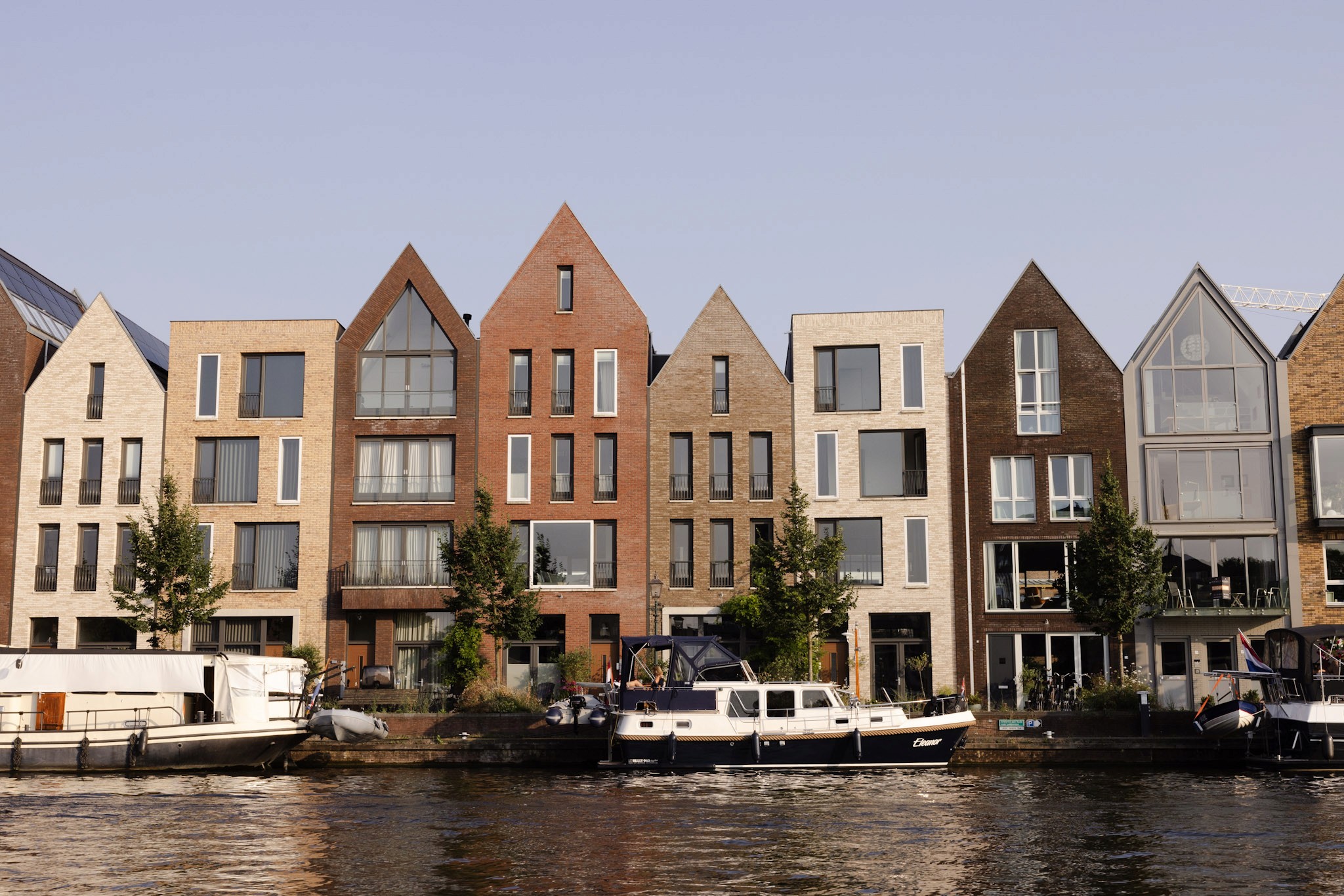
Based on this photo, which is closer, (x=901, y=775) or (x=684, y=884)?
(x=684, y=884)

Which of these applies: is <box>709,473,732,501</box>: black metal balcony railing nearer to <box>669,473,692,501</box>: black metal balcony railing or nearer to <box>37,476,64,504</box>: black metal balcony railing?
<box>669,473,692,501</box>: black metal balcony railing

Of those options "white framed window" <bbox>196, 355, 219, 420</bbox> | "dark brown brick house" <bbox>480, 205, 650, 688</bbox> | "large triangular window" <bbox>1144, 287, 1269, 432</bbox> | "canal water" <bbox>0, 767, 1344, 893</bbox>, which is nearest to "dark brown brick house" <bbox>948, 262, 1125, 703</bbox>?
"large triangular window" <bbox>1144, 287, 1269, 432</bbox>

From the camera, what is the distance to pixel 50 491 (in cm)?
5241

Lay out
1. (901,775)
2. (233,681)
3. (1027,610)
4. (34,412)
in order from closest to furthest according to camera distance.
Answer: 1. (901,775)
2. (233,681)
3. (1027,610)
4. (34,412)

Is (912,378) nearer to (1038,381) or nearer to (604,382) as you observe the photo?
(1038,381)

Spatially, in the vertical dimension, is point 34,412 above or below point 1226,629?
above

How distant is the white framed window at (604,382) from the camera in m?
51.9

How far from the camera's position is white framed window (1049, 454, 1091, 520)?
163 ft

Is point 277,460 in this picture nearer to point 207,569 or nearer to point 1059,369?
point 207,569

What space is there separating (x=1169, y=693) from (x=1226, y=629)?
3.65 meters

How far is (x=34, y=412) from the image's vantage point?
173 feet

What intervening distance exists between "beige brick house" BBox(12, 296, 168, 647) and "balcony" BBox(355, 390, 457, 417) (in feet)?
26.4

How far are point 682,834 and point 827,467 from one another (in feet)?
87.4

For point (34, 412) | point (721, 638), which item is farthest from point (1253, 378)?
point (34, 412)
